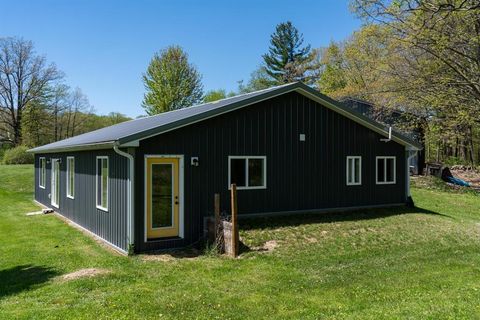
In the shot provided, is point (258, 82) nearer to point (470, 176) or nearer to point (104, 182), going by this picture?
point (470, 176)

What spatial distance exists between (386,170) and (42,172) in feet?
49.2

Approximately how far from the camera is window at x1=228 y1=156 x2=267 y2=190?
35.3 ft

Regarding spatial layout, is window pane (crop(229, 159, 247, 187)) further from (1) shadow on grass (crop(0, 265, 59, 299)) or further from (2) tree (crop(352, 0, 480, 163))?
(2) tree (crop(352, 0, 480, 163))

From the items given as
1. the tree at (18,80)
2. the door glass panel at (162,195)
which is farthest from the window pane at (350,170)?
the tree at (18,80)

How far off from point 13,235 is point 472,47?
55.9ft

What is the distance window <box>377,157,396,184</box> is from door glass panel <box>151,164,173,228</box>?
7564mm

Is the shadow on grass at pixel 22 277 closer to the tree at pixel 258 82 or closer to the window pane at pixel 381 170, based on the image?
the window pane at pixel 381 170

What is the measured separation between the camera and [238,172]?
10.9m

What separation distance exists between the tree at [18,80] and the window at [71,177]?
32.2m

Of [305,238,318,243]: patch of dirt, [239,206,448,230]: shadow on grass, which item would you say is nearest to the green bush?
[239,206,448,230]: shadow on grass

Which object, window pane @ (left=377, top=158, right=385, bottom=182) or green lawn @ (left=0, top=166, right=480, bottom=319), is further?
window pane @ (left=377, top=158, right=385, bottom=182)

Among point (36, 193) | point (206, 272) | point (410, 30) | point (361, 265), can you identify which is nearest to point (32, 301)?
point (206, 272)

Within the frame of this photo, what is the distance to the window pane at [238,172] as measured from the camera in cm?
1076

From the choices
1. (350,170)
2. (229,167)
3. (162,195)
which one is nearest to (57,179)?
(162,195)
